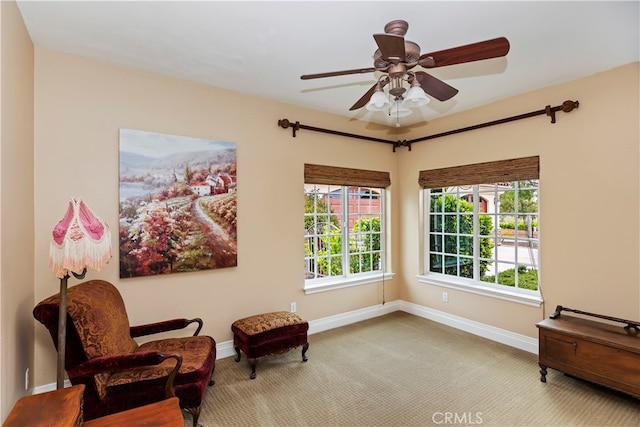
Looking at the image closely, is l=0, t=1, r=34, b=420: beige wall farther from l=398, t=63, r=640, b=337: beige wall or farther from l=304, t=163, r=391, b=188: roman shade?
l=398, t=63, r=640, b=337: beige wall

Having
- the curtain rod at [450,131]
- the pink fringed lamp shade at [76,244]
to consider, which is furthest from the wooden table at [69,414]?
the curtain rod at [450,131]

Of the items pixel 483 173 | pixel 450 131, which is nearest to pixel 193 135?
pixel 450 131

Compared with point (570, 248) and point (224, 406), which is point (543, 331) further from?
point (224, 406)

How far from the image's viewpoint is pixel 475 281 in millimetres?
4043

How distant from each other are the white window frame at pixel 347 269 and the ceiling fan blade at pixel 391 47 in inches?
101

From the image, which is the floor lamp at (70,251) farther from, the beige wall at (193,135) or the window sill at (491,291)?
the window sill at (491,291)

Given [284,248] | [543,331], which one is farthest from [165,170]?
[543,331]

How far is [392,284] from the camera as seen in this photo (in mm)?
4766

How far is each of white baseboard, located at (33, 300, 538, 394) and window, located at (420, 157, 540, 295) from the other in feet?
1.53

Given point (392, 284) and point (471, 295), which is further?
point (392, 284)

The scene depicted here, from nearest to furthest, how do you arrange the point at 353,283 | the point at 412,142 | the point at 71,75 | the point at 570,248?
1. the point at 71,75
2. the point at 570,248
3. the point at 353,283
4. the point at 412,142

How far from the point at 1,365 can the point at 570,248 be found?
4.32m
